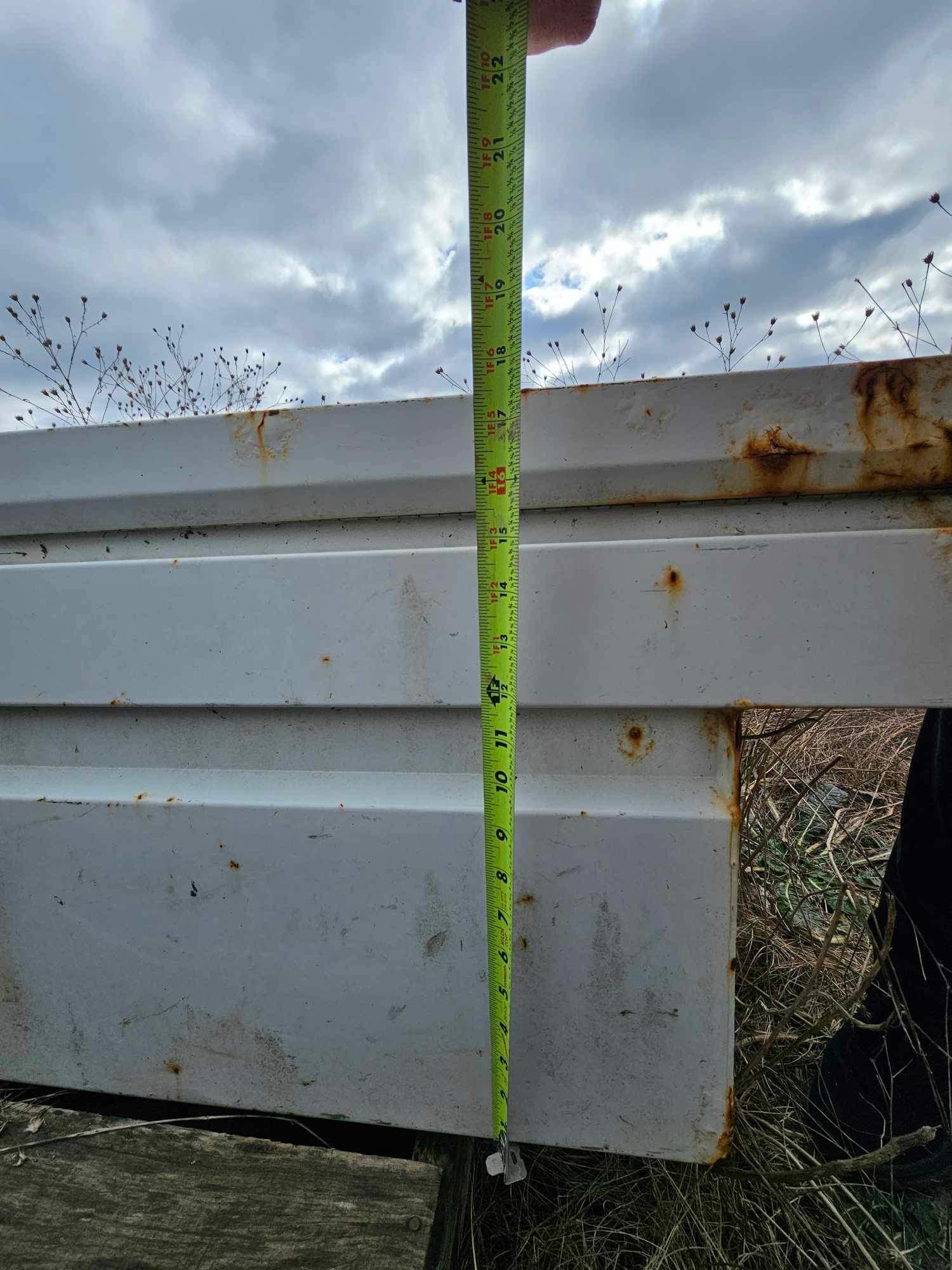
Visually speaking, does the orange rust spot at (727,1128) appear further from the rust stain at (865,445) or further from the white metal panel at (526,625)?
the rust stain at (865,445)

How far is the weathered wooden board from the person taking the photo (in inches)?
30.9

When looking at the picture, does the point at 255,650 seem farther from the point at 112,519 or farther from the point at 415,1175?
the point at 415,1175

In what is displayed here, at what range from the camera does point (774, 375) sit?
2.60 ft

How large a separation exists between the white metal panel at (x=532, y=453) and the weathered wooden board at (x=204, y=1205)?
3.04ft

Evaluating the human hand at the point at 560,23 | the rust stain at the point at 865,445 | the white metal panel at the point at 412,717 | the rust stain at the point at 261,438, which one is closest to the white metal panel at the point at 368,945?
the white metal panel at the point at 412,717

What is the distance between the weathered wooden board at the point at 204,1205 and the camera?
0.78 m

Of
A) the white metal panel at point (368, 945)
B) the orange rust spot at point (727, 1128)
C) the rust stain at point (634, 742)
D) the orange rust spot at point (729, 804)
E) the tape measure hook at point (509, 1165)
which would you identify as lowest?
the tape measure hook at point (509, 1165)

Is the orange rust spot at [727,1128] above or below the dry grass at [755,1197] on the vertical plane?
above

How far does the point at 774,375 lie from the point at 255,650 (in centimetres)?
79

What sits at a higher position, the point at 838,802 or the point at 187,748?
the point at 187,748

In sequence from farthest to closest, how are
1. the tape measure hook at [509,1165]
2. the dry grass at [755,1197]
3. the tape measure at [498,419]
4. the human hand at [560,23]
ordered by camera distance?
the dry grass at [755,1197]
the tape measure hook at [509,1165]
the human hand at [560,23]
the tape measure at [498,419]

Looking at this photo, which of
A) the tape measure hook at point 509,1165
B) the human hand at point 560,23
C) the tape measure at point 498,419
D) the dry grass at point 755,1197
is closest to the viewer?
the tape measure at point 498,419

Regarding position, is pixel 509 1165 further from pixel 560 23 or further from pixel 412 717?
pixel 560 23

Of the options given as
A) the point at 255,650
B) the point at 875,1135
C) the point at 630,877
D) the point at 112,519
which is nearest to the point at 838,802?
the point at 875,1135
